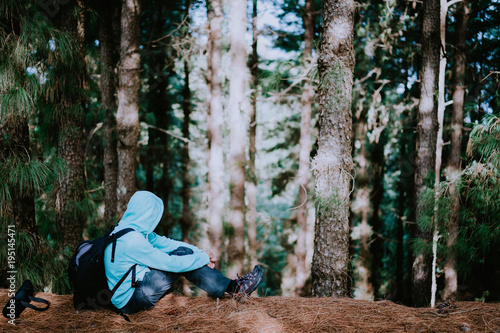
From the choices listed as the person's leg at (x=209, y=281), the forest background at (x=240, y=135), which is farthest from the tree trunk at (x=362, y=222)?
the person's leg at (x=209, y=281)

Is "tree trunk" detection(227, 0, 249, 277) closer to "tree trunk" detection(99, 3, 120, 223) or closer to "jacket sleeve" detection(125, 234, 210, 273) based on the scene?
"tree trunk" detection(99, 3, 120, 223)

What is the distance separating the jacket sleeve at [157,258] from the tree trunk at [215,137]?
536 cm

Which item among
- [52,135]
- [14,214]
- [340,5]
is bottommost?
[14,214]

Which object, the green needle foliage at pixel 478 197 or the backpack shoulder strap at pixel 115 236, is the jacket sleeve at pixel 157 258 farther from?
the green needle foliage at pixel 478 197

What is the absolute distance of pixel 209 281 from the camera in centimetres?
345

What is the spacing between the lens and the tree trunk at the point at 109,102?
729cm

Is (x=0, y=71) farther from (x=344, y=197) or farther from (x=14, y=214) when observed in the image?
(x=344, y=197)

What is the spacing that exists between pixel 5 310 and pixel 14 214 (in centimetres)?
148

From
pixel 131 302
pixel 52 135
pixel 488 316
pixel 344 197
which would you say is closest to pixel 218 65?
pixel 52 135

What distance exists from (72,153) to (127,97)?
1.29m

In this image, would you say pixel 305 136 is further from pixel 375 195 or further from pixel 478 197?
pixel 478 197

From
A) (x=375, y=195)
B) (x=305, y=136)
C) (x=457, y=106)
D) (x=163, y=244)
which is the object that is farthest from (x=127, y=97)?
(x=375, y=195)

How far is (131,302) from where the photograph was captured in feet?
10.5

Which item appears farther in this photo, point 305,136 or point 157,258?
point 305,136
